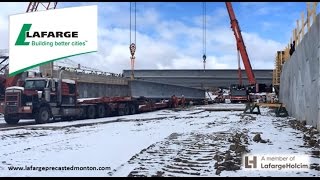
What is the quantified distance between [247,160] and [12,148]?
6.15m

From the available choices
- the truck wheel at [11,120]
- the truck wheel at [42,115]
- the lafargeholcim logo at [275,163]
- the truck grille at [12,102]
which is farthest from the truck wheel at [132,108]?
the lafargeholcim logo at [275,163]

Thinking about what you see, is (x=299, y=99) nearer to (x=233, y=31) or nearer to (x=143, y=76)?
(x=233, y=31)

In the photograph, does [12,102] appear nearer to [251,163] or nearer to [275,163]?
[251,163]

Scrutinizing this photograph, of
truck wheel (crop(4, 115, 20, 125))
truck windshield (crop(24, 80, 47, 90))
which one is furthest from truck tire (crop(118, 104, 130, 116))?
truck wheel (crop(4, 115, 20, 125))

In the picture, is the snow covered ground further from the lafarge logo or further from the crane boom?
the crane boom

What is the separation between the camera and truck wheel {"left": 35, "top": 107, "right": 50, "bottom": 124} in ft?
68.5

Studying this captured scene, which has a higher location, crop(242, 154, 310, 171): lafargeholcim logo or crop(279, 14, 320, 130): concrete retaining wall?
crop(279, 14, 320, 130): concrete retaining wall

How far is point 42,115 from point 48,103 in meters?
0.81

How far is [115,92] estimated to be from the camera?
32.2 meters

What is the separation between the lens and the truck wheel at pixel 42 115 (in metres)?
20.9

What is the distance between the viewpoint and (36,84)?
2167cm

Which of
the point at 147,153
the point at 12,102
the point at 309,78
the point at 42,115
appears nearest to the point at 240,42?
the point at 42,115

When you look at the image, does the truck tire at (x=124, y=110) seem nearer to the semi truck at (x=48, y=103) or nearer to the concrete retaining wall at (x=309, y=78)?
the semi truck at (x=48, y=103)

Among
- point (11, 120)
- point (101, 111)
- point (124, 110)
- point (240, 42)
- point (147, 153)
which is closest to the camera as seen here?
point (147, 153)
